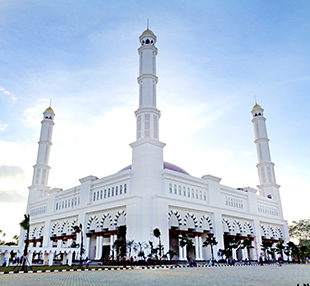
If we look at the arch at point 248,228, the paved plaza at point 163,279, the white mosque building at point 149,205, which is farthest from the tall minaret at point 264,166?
the paved plaza at point 163,279

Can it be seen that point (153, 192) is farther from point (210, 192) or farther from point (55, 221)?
point (55, 221)

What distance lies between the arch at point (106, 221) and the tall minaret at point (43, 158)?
74.7ft

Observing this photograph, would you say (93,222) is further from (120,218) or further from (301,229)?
(301,229)

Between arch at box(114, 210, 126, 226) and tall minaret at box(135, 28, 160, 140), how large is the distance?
10.9 m

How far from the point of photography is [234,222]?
162ft

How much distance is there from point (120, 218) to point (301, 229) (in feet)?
178

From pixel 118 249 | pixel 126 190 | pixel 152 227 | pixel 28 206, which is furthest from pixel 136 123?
pixel 28 206

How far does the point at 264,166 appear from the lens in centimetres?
5969

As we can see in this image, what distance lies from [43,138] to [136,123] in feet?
87.5

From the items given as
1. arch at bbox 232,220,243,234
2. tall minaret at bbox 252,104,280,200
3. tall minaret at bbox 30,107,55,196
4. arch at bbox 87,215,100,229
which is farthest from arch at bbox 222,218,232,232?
tall minaret at bbox 30,107,55,196

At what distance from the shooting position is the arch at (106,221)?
135 feet

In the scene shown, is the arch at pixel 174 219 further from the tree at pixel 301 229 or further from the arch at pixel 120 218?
the tree at pixel 301 229

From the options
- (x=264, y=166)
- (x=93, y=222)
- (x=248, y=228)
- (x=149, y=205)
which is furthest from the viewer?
(x=264, y=166)

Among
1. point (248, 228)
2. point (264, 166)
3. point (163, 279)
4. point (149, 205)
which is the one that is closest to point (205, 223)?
point (149, 205)
